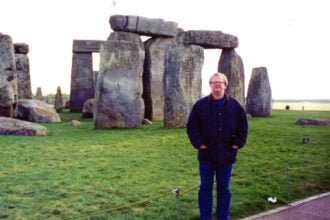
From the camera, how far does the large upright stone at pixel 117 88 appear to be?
13039 mm

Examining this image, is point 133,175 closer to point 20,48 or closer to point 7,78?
point 7,78

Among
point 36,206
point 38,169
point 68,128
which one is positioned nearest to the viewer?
point 36,206

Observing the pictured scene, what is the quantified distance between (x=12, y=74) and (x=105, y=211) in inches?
430

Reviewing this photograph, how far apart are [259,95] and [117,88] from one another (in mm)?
7746

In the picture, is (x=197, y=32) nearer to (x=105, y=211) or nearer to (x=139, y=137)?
(x=139, y=137)

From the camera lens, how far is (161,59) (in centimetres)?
1841

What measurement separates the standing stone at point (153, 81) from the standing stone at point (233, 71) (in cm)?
249

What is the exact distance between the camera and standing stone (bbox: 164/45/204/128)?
13.3 m

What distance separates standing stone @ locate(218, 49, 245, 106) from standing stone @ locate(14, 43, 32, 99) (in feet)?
28.9

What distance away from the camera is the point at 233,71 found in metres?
16.6

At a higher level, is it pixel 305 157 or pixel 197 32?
pixel 197 32

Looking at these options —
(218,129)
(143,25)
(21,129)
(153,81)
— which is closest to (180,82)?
(21,129)

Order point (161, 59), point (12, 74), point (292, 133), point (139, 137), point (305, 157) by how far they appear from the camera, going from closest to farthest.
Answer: point (305, 157) → point (139, 137) → point (292, 133) → point (12, 74) → point (161, 59)

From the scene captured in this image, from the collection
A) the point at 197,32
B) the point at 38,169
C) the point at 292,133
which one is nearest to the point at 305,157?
the point at 292,133
